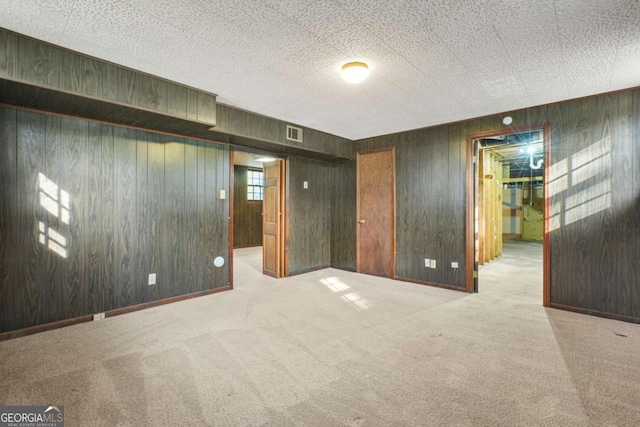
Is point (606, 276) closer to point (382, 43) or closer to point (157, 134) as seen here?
point (382, 43)

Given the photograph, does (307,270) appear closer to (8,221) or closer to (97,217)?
(97,217)

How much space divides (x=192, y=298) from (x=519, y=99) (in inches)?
181

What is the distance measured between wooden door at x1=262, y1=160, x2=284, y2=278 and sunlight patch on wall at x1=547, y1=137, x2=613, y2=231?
12.3 ft

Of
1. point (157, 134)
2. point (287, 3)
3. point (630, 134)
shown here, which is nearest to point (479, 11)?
point (287, 3)

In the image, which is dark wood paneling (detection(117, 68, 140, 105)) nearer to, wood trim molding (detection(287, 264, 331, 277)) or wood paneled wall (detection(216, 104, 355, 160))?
wood paneled wall (detection(216, 104, 355, 160))

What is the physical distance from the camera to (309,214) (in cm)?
547

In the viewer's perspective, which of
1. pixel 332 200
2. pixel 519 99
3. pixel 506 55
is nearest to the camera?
pixel 506 55

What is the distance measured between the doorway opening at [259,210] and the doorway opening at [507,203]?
9.60 feet

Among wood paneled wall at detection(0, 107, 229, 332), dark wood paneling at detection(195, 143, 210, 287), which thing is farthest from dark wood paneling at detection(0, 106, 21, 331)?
dark wood paneling at detection(195, 143, 210, 287)

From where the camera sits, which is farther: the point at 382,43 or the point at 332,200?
the point at 332,200

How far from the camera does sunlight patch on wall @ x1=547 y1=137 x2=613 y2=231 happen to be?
323 cm

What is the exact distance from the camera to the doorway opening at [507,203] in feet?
13.5

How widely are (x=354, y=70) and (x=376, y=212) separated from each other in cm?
305

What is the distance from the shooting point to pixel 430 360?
2244mm
